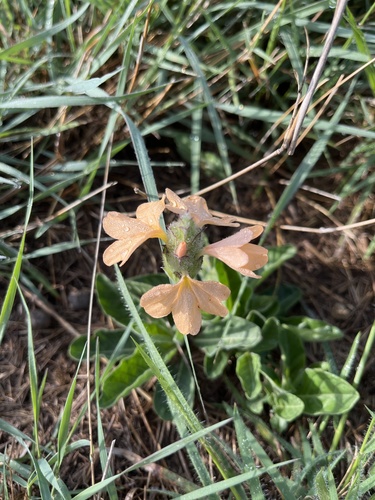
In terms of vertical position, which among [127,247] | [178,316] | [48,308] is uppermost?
[127,247]

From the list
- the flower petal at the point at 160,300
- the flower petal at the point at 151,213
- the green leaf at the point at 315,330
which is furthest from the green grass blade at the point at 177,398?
the green leaf at the point at 315,330

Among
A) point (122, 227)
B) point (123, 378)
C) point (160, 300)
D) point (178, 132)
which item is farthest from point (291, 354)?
point (178, 132)

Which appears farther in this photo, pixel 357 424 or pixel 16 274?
pixel 357 424

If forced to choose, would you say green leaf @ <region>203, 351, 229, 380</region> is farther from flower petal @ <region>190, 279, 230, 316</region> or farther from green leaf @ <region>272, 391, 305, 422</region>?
Answer: flower petal @ <region>190, 279, 230, 316</region>

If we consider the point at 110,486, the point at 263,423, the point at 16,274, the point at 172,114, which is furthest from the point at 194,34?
the point at 110,486

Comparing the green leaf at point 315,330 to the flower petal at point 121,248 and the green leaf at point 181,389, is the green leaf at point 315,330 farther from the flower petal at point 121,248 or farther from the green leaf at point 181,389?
the flower petal at point 121,248

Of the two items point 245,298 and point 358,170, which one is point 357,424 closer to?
point 245,298

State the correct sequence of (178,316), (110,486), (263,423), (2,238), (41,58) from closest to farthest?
(178,316)
(110,486)
(263,423)
(2,238)
(41,58)

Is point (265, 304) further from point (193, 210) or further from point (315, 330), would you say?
point (193, 210)
